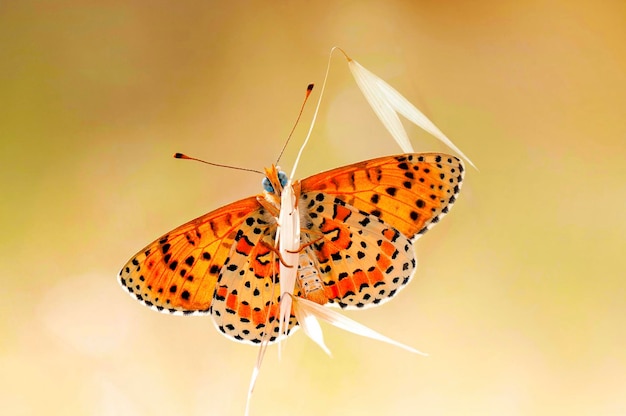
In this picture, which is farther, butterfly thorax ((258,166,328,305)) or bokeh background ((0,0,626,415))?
bokeh background ((0,0,626,415))

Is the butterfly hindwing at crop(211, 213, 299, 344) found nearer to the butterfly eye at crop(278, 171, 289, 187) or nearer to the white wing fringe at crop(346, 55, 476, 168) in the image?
the butterfly eye at crop(278, 171, 289, 187)

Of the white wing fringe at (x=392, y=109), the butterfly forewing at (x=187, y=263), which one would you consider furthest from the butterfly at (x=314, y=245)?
the white wing fringe at (x=392, y=109)

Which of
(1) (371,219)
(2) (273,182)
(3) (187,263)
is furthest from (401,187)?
(3) (187,263)

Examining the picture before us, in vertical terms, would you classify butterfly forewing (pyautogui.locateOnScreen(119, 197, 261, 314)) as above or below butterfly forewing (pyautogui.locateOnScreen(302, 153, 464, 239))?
below

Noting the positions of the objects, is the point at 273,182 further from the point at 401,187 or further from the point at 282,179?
the point at 401,187

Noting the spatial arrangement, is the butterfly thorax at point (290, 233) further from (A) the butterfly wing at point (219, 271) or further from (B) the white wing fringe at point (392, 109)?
(B) the white wing fringe at point (392, 109)

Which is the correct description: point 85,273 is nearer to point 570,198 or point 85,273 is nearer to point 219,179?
point 219,179

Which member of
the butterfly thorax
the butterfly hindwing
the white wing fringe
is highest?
the white wing fringe

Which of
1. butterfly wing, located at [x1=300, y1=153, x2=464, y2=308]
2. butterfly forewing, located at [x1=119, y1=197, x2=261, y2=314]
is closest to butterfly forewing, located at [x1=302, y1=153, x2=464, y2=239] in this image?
butterfly wing, located at [x1=300, y1=153, x2=464, y2=308]
